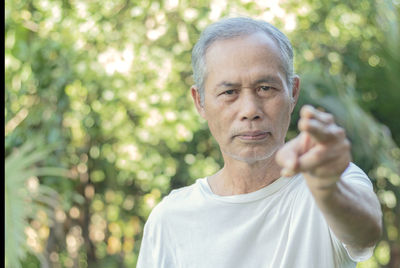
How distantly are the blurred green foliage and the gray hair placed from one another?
248 centimetres

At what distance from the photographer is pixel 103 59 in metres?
4.38

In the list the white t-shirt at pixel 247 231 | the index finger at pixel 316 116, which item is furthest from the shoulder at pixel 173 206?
the index finger at pixel 316 116

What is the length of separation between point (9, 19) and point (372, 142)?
243 cm

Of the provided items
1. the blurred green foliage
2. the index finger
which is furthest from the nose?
the blurred green foliage

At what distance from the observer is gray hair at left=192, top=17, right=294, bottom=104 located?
154 cm

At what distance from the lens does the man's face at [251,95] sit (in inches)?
58.9

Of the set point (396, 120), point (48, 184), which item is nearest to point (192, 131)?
point (48, 184)

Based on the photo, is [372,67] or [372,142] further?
[372,67]

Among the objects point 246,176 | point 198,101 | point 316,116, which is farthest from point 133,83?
point 316,116

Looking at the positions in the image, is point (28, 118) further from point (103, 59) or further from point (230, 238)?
point (230, 238)

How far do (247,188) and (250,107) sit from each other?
0.23 meters

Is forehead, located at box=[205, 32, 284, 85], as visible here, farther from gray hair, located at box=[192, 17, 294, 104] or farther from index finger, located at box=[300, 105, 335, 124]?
index finger, located at box=[300, 105, 335, 124]

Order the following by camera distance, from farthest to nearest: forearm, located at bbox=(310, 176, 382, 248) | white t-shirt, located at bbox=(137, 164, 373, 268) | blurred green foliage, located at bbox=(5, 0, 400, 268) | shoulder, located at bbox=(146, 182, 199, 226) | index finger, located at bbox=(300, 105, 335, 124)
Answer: blurred green foliage, located at bbox=(5, 0, 400, 268)
shoulder, located at bbox=(146, 182, 199, 226)
white t-shirt, located at bbox=(137, 164, 373, 268)
forearm, located at bbox=(310, 176, 382, 248)
index finger, located at bbox=(300, 105, 335, 124)

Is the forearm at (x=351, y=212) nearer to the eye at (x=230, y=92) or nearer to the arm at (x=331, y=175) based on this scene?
the arm at (x=331, y=175)
